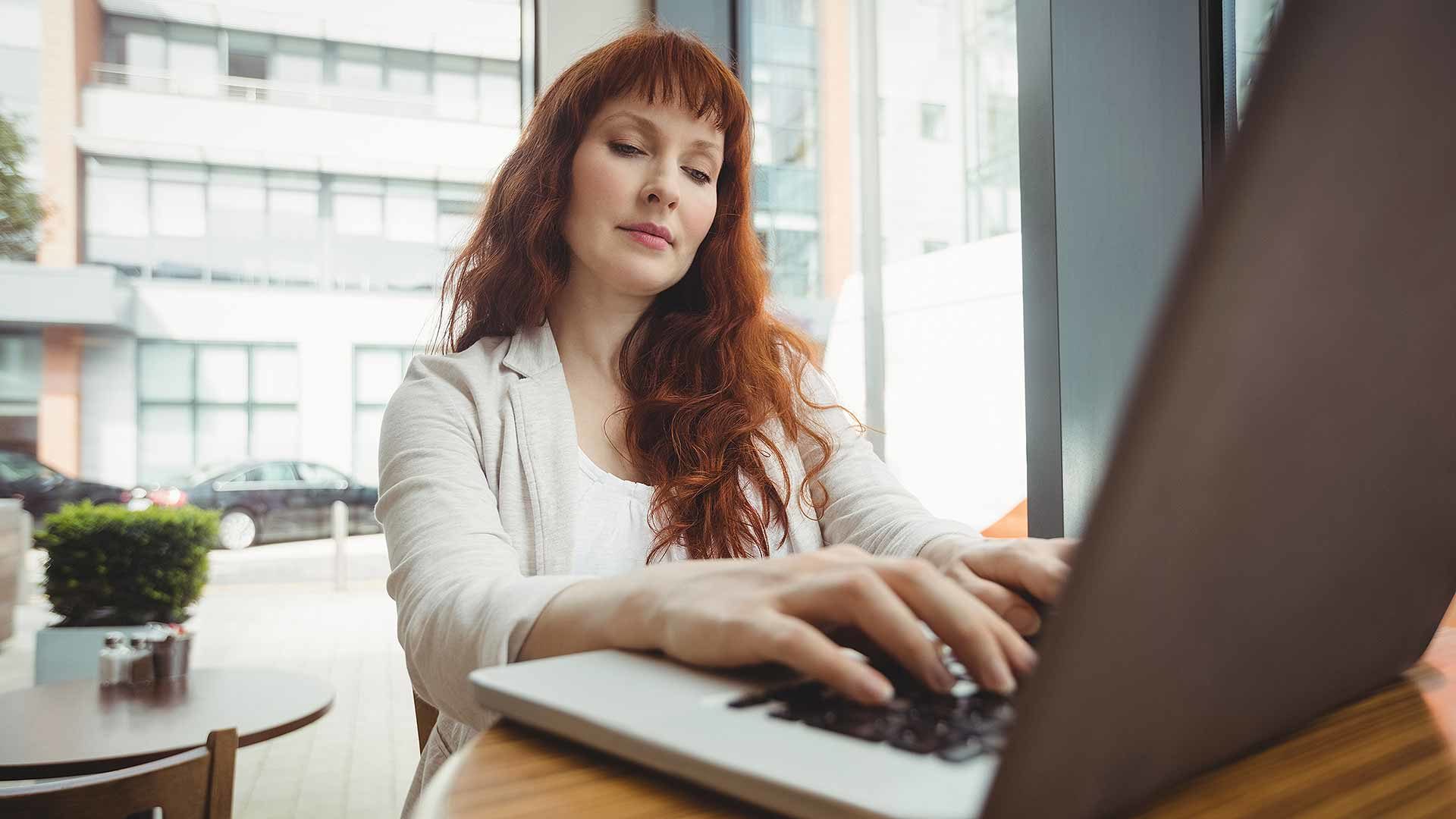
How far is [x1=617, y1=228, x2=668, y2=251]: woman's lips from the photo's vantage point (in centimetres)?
122

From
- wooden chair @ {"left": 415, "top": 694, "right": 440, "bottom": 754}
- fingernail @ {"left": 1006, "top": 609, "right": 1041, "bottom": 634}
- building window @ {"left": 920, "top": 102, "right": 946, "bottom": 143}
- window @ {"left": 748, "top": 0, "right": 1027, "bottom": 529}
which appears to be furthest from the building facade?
fingernail @ {"left": 1006, "top": 609, "right": 1041, "bottom": 634}

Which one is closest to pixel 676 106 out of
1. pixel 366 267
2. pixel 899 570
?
pixel 899 570

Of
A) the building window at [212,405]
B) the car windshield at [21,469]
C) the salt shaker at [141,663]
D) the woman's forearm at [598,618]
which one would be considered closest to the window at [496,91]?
the building window at [212,405]

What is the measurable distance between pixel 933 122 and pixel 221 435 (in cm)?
378

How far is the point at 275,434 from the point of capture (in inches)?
167

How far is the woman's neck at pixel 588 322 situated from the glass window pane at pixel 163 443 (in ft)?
11.4

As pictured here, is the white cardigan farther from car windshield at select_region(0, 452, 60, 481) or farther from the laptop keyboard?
car windshield at select_region(0, 452, 60, 481)

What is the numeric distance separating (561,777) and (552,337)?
0.98 m

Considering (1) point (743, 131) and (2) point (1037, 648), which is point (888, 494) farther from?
(2) point (1037, 648)

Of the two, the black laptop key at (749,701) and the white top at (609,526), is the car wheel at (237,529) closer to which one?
the white top at (609,526)

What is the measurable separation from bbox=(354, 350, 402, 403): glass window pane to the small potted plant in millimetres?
924

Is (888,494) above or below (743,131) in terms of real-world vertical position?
below

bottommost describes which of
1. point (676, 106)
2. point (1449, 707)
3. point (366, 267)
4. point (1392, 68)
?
point (1449, 707)

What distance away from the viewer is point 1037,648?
200mm
